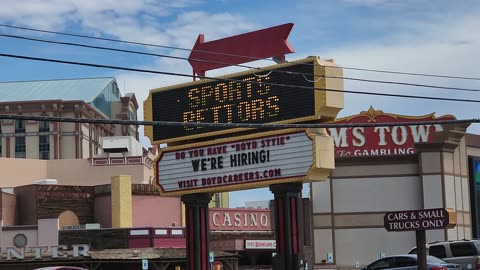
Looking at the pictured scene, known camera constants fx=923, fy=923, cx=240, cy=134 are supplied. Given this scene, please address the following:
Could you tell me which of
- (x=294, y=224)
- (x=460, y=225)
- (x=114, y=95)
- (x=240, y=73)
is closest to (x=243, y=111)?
(x=240, y=73)

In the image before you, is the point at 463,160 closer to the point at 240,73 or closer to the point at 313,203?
the point at 313,203

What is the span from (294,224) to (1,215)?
2807 centimetres

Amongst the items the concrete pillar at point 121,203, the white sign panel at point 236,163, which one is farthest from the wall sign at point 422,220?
the concrete pillar at point 121,203

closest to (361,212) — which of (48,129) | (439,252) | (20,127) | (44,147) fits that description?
(439,252)

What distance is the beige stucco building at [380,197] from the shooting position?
51.6m

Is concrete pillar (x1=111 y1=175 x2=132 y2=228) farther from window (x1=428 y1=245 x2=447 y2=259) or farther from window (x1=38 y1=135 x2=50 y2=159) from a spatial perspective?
window (x1=38 y1=135 x2=50 y2=159)

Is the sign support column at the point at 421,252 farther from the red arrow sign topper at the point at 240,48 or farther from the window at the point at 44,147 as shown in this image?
the window at the point at 44,147

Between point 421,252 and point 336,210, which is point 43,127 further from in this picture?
point 421,252

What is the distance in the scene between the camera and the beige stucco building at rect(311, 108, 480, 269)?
2030 inches

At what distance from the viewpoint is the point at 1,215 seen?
180ft

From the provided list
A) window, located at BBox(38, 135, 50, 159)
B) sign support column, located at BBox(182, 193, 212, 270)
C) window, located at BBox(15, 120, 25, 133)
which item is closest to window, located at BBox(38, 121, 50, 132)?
window, located at BBox(38, 135, 50, 159)

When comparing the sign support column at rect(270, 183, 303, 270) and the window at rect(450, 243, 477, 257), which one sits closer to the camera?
the sign support column at rect(270, 183, 303, 270)

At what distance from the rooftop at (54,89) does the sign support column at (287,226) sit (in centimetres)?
7727

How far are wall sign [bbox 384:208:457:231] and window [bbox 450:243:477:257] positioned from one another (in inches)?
235
